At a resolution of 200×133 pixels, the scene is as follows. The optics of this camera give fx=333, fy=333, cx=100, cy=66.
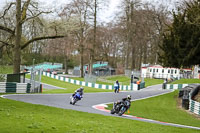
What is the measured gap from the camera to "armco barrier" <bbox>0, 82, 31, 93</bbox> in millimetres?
27039

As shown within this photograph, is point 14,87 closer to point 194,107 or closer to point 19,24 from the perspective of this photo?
point 19,24

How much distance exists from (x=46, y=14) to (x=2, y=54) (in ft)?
16.3

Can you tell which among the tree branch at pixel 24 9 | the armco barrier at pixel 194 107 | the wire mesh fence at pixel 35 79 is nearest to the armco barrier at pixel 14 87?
the wire mesh fence at pixel 35 79

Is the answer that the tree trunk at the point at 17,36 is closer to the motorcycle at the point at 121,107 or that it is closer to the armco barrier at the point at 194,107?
the motorcycle at the point at 121,107

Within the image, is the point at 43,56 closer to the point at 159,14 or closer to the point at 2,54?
the point at 159,14

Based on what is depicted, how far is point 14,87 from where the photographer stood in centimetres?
2781

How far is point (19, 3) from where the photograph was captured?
88.0ft

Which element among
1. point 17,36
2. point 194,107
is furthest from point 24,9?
point 194,107

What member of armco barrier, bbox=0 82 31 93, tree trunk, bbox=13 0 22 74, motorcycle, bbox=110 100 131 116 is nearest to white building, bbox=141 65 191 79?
armco barrier, bbox=0 82 31 93

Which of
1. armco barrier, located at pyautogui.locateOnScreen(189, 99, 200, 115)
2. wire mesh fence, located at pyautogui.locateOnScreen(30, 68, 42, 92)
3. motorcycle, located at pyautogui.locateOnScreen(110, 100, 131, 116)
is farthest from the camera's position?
wire mesh fence, located at pyautogui.locateOnScreen(30, 68, 42, 92)

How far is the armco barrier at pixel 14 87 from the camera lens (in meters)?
27.0

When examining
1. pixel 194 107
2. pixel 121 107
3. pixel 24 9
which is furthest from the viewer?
pixel 24 9

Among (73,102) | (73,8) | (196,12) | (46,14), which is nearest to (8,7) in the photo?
(46,14)

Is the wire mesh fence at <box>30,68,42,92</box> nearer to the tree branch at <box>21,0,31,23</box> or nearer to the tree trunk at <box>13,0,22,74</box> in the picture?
the tree trunk at <box>13,0,22,74</box>
